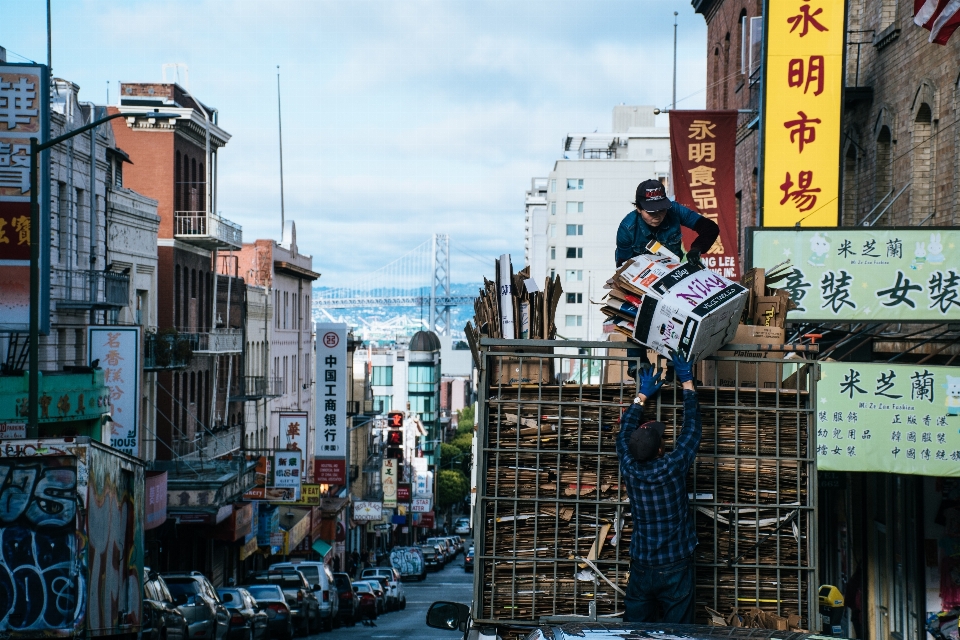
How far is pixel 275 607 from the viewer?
28.7 m

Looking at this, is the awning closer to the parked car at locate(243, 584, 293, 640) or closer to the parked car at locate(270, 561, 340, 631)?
the parked car at locate(270, 561, 340, 631)

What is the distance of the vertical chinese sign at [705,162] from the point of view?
73.5 ft

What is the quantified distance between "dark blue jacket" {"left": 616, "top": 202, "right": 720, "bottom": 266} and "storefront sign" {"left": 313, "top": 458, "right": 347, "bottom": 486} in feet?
150

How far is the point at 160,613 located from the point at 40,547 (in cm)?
705

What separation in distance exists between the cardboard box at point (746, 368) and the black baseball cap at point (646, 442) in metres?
0.67

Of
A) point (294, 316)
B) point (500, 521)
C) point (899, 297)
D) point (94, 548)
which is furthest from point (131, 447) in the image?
point (294, 316)

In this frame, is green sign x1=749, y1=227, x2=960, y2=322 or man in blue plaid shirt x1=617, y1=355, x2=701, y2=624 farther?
green sign x1=749, y1=227, x2=960, y2=322

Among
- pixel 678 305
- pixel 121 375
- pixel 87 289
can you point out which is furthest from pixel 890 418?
pixel 87 289

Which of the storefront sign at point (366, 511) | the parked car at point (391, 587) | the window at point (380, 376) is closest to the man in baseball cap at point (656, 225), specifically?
the parked car at point (391, 587)

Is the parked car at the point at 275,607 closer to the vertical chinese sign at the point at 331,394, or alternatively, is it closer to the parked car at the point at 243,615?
the parked car at the point at 243,615

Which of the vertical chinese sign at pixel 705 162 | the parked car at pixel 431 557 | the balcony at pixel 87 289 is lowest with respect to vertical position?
the parked car at pixel 431 557

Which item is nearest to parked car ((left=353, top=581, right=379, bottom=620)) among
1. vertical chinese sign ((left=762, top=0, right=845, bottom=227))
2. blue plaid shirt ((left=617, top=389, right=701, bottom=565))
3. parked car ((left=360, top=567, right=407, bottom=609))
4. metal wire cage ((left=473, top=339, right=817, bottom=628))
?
parked car ((left=360, top=567, right=407, bottom=609))

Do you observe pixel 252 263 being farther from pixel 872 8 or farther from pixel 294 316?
pixel 872 8

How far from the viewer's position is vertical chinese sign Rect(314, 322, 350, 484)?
53.6 metres
